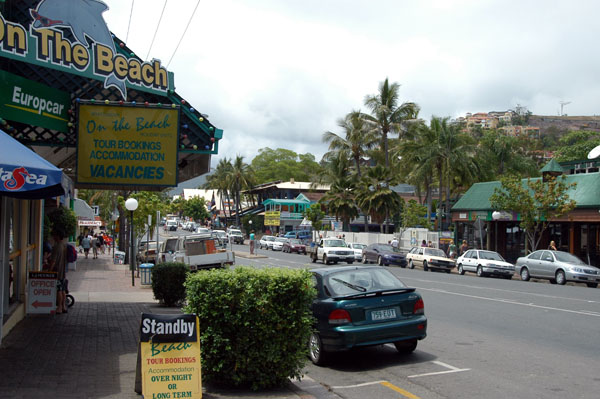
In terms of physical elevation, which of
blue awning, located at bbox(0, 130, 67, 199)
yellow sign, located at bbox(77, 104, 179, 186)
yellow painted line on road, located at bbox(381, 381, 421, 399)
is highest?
yellow sign, located at bbox(77, 104, 179, 186)

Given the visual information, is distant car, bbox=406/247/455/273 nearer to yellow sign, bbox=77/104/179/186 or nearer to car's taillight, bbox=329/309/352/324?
car's taillight, bbox=329/309/352/324

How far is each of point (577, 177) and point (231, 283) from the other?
31.1 meters

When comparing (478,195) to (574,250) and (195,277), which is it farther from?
(195,277)

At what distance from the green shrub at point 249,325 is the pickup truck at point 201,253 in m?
15.7

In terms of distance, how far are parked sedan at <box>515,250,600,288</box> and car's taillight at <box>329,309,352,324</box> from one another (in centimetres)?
1873

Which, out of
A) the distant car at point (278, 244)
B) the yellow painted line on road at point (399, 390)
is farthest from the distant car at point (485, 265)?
the distant car at point (278, 244)

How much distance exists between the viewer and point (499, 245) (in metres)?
40.3

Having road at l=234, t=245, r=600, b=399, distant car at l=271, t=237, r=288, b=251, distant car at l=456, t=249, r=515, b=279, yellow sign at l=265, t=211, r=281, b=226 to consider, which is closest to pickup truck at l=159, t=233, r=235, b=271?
road at l=234, t=245, r=600, b=399

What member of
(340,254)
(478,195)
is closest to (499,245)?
(478,195)

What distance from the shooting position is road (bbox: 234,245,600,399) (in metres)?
7.72

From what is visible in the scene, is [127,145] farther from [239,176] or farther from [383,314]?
[239,176]

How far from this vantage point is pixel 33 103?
913cm

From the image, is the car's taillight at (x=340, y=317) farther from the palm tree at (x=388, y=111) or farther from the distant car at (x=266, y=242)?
the distant car at (x=266, y=242)

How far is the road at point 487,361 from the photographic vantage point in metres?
7.72
